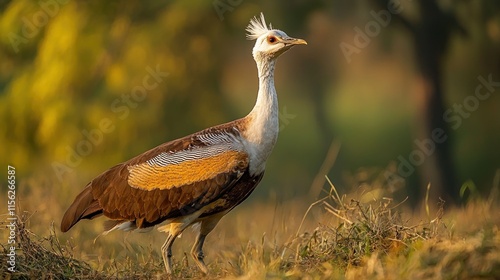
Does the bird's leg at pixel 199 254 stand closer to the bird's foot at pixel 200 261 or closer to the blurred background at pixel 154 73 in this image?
the bird's foot at pixel 200 261

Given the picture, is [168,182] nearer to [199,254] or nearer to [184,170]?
[184,170]

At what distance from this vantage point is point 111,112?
664 inches

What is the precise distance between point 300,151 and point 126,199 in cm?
2286

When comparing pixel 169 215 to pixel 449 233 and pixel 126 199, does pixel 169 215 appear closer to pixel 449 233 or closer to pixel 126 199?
pixel 126 199

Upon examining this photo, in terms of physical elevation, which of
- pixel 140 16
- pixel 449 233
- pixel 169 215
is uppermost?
pixel 140 16

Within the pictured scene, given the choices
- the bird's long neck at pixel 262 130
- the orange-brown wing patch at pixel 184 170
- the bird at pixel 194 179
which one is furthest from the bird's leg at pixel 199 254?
the bird's long neck at pixel 262 130

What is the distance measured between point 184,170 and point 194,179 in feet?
0.44

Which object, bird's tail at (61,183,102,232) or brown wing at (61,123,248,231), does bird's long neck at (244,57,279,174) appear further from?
bird's tail at (61,183,102,232)

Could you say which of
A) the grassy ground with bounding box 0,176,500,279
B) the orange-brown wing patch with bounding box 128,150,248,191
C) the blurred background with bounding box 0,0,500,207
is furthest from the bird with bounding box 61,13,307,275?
the blurred background with bounding box 0,0,500,207

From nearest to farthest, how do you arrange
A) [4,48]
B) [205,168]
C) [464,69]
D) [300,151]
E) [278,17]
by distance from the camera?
[205,168] → [4,48] → [278,17] → [464,69] → [300,151]

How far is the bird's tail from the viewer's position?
8664 mm

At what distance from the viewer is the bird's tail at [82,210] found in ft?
28.4

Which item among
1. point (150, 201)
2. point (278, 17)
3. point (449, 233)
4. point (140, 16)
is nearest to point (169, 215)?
point (150, 201)

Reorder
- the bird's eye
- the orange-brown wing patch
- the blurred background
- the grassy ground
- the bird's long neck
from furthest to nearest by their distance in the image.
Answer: the blurred background → the bird's eye → the bird's long neck → the orange-brown wing patch → the grassy ground
